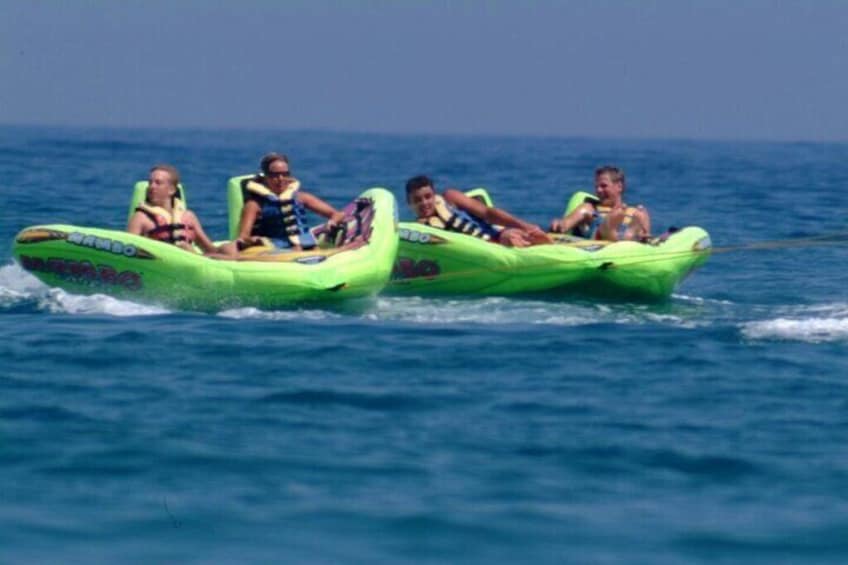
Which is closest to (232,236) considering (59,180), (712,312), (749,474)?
(712,312)

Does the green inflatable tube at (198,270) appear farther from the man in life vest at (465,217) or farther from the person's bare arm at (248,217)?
the man in life vest at (465,217)

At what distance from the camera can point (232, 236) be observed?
35.0 feet

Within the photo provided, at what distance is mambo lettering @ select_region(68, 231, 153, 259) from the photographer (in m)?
9.43

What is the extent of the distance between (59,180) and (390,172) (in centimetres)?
862

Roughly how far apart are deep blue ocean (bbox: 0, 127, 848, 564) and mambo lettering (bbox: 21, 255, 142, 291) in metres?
0.13

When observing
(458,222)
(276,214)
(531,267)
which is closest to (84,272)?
(276,214)

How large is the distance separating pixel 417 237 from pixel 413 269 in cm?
19

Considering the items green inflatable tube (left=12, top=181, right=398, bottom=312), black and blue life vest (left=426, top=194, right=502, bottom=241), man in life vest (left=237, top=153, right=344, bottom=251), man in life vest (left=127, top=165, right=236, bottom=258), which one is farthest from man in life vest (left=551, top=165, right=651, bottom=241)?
man in life vest (left=127, top=165, right=236, bottom=258)

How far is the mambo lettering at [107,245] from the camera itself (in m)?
9.43

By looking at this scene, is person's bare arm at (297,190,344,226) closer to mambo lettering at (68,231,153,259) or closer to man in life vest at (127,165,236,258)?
man in life vest at (127,165,236,258)

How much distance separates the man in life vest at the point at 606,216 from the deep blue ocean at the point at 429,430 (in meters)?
0.61

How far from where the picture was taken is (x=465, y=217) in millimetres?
10844

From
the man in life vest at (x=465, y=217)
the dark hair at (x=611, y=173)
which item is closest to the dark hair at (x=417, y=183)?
the man in life vest at (x=465, y=217)

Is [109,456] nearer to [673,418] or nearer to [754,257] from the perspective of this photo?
[673,418]
